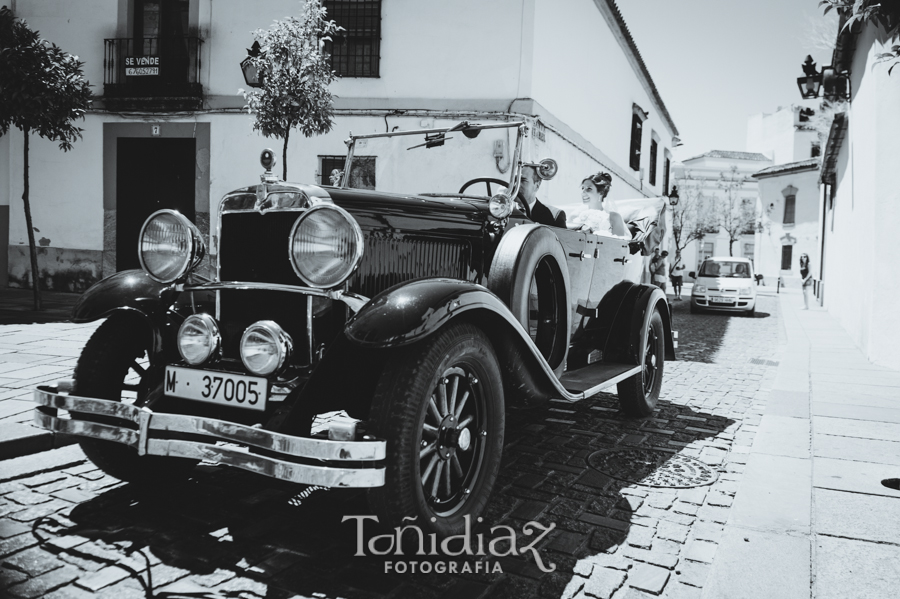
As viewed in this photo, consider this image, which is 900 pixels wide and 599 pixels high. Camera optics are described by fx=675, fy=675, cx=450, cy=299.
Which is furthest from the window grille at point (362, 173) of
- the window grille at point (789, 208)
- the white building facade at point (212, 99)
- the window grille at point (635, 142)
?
the window grille at point (789, 208)

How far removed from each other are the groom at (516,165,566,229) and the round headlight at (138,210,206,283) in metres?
1.90

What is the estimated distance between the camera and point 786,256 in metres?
36.7

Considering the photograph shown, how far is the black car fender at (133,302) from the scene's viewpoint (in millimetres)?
3133

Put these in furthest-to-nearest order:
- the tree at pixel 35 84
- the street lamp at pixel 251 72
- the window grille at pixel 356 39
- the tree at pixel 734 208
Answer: the tree at pixel 734 208 → the window grille at pixel 356 39 → the street lamp at pixel 251 72 → the tree at pixel 35 84

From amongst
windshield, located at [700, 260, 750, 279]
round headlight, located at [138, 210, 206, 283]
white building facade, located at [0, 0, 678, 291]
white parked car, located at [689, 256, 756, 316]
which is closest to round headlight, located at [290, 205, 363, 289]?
round headlight, located at [138, 210, 206, 283]

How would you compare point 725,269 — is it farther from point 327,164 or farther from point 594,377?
point 594,377

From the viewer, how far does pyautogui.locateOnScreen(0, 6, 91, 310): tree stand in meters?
8.93

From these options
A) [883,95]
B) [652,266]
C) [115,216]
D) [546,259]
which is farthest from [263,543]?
[115,216]

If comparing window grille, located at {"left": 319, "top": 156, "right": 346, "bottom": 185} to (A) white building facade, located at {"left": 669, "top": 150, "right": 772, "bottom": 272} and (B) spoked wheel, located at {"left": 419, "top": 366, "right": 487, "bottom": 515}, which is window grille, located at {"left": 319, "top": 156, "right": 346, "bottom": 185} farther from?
(A) white building facade, located at {"left": 669, "top": 150, "right": 772, "bottom": 272}

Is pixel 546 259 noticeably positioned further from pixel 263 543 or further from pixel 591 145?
pixel 591 145

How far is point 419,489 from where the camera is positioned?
2.46 metres

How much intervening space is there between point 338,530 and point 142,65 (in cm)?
1257

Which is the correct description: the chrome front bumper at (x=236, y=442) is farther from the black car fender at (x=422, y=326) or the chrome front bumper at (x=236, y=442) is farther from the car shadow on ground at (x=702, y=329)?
the car shadow on ground at (x=702, y=329)

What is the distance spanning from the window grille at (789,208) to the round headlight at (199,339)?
39.2m
